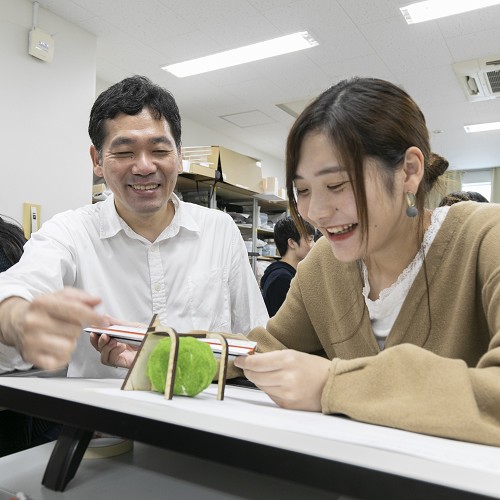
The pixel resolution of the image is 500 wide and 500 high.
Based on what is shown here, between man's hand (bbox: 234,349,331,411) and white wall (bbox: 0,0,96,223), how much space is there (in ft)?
9.17

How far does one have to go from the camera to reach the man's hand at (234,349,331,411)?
635 mm

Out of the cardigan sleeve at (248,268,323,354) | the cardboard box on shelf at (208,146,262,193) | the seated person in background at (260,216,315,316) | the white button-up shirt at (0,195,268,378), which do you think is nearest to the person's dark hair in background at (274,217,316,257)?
the seated person in background at (260,216,315,316)

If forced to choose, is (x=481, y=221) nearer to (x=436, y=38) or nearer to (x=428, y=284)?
(x=428, y=284)

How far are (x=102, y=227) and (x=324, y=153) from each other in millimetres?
830

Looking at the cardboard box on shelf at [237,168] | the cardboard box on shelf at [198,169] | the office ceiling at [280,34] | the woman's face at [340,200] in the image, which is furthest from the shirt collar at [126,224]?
the cardboard box on shelf at [237,168]

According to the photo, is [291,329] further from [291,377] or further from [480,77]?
[480,77]

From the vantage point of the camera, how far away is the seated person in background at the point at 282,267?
2.68 metres

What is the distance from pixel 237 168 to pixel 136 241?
3065mm

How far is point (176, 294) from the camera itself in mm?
1533

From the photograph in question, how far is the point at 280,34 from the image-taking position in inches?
141

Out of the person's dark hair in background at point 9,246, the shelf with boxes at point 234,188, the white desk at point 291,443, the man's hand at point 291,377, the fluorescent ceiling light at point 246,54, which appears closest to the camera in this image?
the white desk at point 291,443

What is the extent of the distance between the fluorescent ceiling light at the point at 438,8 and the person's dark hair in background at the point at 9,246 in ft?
8.99

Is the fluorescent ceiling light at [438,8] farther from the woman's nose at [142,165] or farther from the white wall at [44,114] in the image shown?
the woman's nose at [142,165]

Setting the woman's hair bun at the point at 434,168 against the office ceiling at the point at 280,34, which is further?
the office ceiling at the point at 280,34
